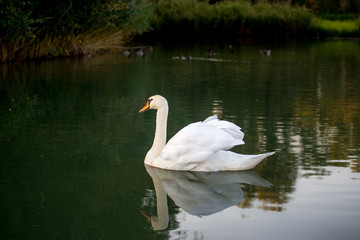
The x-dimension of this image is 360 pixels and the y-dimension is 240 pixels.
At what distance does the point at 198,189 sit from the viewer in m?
6.91

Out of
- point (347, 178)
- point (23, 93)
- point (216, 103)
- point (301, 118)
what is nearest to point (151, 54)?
point (23, 93)

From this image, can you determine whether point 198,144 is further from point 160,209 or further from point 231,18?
point 231,18

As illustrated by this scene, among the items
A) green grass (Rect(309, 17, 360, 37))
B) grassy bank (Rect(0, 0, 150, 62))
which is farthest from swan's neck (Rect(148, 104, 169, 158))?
green grass (Rect(309, 17, 360, 37))

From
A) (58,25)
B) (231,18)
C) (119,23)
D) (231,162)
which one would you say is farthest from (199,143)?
(231,18)

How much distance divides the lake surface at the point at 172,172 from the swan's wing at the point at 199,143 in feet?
0.78

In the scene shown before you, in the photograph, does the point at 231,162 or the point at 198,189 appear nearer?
the point at 198,189

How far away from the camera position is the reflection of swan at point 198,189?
244 inches

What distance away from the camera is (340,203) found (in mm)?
6262

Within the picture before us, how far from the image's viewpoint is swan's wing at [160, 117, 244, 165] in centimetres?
725

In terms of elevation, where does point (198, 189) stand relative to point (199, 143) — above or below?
below

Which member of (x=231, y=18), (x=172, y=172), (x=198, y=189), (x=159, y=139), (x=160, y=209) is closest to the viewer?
(x=160, y=209)

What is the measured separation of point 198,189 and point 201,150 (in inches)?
21.8

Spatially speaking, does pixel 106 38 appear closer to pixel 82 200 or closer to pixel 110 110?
pixel 110 110

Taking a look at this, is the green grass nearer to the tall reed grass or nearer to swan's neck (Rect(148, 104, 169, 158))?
the tall reed grass
